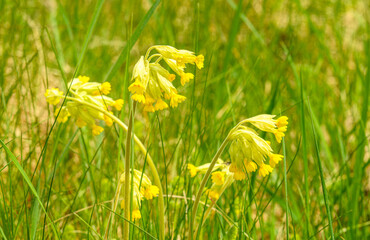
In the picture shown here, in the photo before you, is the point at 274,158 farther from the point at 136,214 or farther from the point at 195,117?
the point at 195,117

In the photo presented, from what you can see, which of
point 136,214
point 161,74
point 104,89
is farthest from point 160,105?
point 136,214

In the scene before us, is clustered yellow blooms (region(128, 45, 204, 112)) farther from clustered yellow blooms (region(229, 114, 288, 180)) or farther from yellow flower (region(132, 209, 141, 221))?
yellow flower (region(132, 209, 141, 221))

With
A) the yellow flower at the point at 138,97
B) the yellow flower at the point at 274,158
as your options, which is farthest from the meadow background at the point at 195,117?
the yellow flower at the point at 138,97

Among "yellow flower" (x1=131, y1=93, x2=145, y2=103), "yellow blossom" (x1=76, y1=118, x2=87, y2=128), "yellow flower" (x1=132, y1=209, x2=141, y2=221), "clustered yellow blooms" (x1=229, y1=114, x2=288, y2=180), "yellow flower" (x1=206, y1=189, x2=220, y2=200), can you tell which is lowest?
"yellow flower" (x1=132, y1=209, x2=141, y2=221)

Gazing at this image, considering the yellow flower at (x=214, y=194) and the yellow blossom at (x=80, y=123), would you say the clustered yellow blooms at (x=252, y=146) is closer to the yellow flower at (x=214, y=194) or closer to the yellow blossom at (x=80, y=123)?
the yellow flower at (x=214, y=194)

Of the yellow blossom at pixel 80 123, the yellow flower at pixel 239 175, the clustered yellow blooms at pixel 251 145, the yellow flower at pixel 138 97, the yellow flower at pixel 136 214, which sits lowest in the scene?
the yellow flower at pixel 136 214

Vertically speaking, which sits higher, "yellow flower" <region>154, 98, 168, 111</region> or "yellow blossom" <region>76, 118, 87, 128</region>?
"yellow flower" <region>154, 98, 168, 111</region>

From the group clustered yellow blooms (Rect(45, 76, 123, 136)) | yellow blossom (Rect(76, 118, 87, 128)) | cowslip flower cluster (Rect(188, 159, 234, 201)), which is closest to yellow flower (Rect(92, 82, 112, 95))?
clustered yellow blooms (Rect(45, 76, 123, 136))

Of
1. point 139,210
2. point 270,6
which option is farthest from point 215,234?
point 270,6
